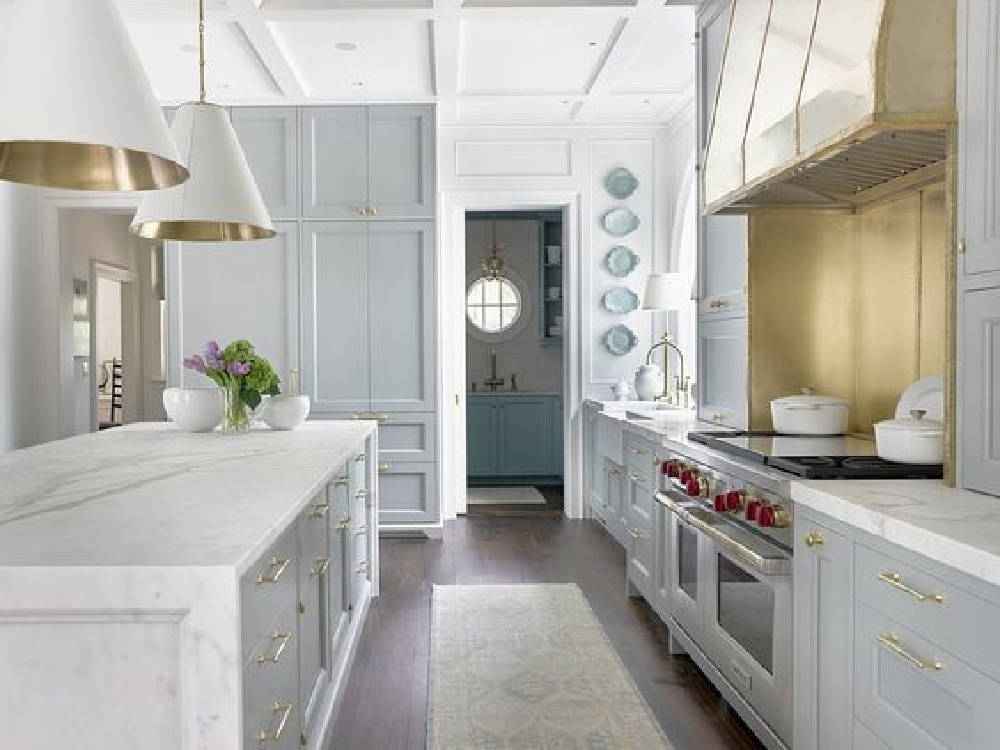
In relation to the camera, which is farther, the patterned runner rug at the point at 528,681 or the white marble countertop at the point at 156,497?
the patterned runner rug at the point at 528,681

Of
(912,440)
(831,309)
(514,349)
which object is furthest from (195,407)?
(514,349)

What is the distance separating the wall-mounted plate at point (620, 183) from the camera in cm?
632

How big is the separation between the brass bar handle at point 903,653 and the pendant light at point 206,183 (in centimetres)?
212

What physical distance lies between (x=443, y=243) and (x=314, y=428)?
2869mm

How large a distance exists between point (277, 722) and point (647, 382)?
4.31m

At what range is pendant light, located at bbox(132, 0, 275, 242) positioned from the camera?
2.66 m

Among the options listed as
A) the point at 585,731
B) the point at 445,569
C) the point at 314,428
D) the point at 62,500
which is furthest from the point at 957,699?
the point at 445,569

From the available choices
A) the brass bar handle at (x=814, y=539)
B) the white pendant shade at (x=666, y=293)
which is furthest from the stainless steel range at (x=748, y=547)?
the white pendant shade at (x=666, y=293)

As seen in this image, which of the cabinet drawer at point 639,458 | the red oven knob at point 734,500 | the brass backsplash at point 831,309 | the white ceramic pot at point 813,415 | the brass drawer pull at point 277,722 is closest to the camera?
the brass drawer pull at point 277,722

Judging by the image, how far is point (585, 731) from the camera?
2.74 m

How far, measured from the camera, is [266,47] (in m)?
4.71

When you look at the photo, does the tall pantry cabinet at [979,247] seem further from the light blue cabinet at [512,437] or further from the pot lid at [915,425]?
the light blue cabinet at [512,437]

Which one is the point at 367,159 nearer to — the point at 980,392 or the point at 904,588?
the point at 980,392

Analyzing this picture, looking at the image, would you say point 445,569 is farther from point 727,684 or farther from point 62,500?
point 62,500
